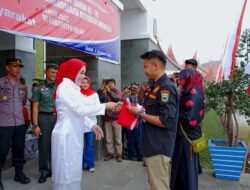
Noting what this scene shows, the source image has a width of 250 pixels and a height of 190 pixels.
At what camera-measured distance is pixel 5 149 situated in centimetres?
369

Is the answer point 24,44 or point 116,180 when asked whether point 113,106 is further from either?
point 24,44

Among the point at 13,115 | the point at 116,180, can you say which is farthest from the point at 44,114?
the point at 116,180

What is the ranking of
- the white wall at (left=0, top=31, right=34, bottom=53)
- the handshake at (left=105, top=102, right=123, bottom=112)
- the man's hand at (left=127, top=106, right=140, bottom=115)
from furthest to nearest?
the white wall at (left=0, top=31, right=34, bottom=53), the handshake at (left=105, top=102, right=123, bottom=112), the man's hand at (left=127, top=106, right=140, bottom=115)

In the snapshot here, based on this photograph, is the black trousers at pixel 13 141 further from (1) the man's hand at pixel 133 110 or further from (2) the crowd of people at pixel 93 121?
(1) the man's hand at pixel 133 110

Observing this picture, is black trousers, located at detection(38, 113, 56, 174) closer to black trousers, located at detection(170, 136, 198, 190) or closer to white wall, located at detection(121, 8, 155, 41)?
black trousers, located at detection(170, 136, 198, 190)

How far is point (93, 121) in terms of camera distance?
302 centimetres

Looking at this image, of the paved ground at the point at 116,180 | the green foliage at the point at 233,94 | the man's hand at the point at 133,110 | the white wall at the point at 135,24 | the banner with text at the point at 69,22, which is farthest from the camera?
the white wall at the point at 135,24

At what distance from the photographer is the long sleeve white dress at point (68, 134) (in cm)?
243

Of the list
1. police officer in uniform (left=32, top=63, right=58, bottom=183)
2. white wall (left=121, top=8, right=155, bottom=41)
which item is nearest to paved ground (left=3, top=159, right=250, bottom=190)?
police officer in uniform (left=32, top=63, right=58, bottom=183)

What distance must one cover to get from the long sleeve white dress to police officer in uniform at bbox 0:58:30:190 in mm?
1514

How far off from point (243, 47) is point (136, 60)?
4.30 metres

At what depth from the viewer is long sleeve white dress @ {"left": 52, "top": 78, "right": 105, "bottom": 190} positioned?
243cm

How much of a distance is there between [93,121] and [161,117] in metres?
0.97

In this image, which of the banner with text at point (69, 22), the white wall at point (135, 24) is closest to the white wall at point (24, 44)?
the banner with text at point (69, 22)
